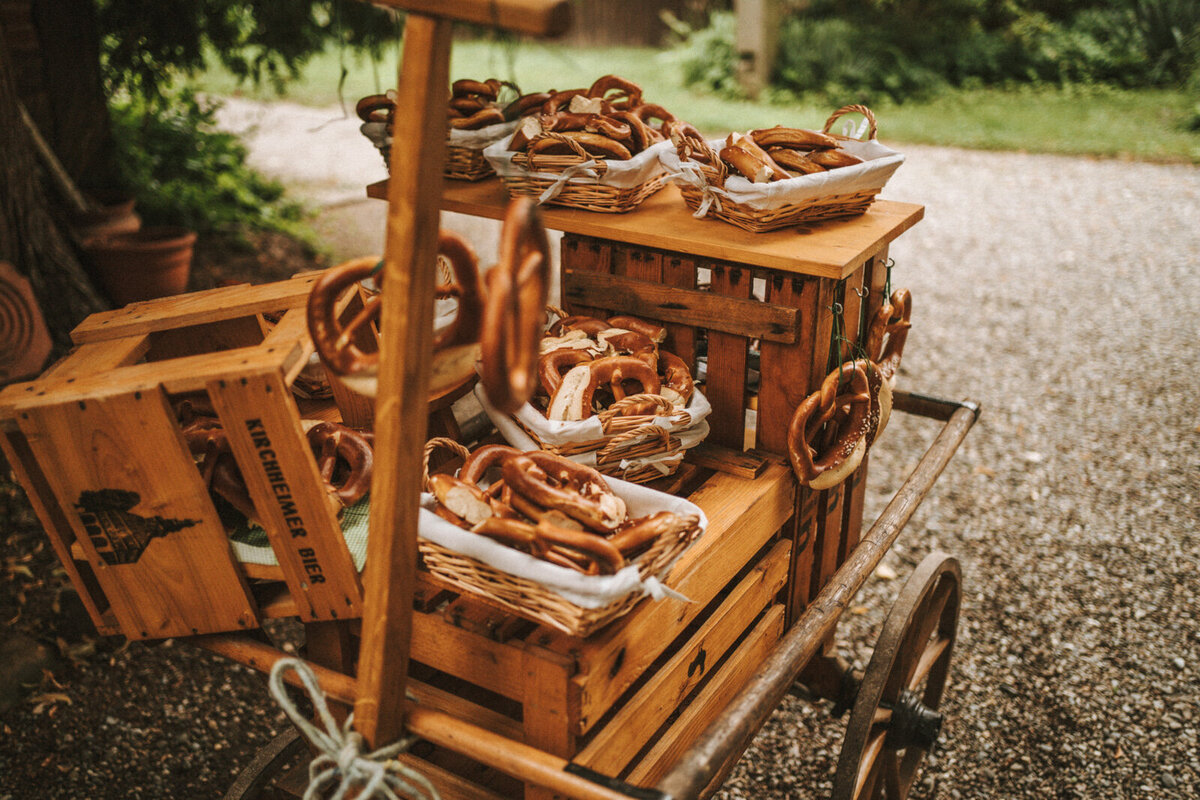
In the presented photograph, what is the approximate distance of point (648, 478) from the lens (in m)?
2.07

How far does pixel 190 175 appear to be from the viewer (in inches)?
278

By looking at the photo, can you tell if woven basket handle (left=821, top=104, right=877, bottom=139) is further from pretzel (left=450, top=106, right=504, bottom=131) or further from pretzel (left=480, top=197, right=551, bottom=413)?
pretzel (left=480, top=197, right=551, bottom=413)

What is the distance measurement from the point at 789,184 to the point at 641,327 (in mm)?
505

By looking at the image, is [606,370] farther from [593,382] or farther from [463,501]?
[463,501]

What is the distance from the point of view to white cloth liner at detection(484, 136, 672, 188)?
2264mm

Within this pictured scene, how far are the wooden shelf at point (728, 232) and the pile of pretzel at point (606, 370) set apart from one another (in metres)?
0.24

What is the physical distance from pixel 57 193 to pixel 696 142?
4.78m

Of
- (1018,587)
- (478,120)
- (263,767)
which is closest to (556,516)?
(263,767)

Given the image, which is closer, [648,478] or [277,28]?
[648,478]

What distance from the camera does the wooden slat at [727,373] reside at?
2170 mm

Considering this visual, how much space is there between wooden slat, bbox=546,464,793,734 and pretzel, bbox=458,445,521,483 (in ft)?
1.24

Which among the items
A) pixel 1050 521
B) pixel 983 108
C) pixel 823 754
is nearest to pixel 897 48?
pixel 983 108

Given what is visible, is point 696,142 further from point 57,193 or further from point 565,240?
point 57,193

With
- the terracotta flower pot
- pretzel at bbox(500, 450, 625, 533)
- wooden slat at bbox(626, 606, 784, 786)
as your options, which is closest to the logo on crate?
pretzel at bbox(500, 450, 625, 533)
